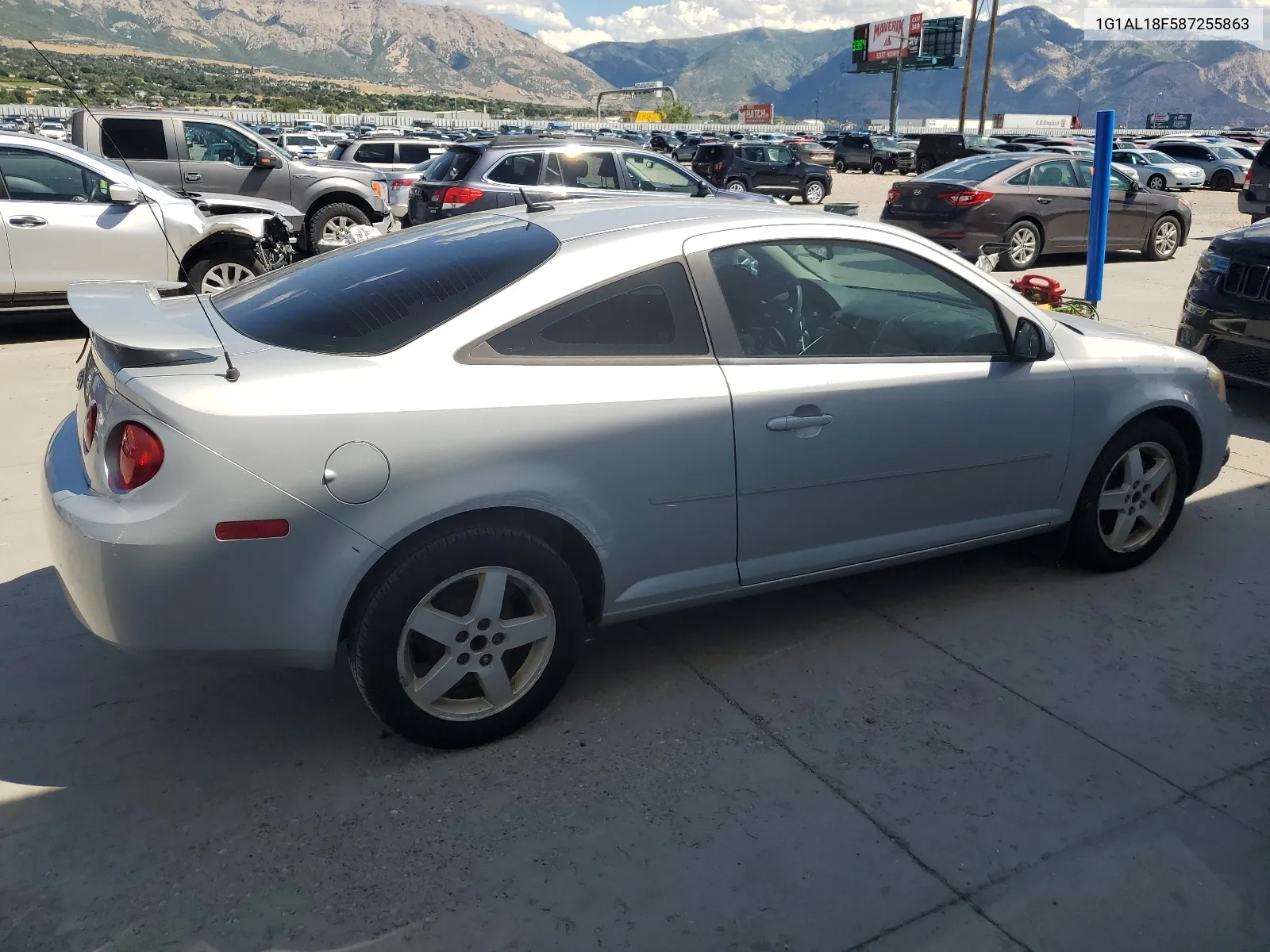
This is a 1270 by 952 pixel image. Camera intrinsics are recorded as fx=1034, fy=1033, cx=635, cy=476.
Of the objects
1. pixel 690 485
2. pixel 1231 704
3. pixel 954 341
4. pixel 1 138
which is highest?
pixel 1 138

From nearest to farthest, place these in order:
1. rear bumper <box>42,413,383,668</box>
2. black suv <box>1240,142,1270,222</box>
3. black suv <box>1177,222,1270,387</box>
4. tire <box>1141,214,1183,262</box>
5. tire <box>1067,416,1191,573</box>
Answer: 1. rear bumper <box>42,413,383,668</box>
2. tire <box>1067,416,1191,573</box>
3. black suv <box>1177,222,1270,387</box>
4. tire <box>1141,214,1183,262</box>
5. black suv <box>1240,142,1270,222</box>

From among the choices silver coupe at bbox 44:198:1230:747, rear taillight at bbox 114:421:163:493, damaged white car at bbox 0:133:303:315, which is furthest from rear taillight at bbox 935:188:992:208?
rear taillight at bbox 114:421:163:493

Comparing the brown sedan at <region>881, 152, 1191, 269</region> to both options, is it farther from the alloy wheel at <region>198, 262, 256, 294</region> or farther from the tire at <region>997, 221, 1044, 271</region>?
the alloy wheel at <region>198, 262, 256, 294</region>

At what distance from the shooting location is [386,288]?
314 centimetres

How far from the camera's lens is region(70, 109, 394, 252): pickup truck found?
11570 mm

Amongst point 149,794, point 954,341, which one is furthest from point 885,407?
point 149,794

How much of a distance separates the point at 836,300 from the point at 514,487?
169 cm

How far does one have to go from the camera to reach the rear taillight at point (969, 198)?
41.5 ft

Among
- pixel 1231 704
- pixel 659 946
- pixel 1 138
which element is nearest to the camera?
pixel 659 946

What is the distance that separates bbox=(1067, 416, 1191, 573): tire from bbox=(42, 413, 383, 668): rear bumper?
2.89m

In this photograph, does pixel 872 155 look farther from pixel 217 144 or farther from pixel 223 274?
pixel 223 274

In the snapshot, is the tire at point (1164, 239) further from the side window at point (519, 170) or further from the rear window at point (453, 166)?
the rear window at point (453, 166)

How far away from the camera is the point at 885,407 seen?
136 inches

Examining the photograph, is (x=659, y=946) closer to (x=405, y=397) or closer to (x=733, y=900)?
(x=733, y=900)
